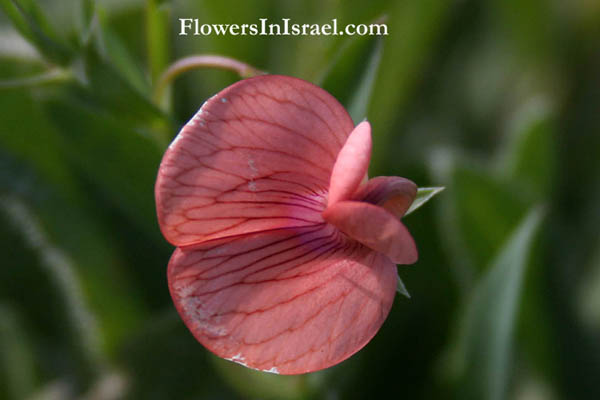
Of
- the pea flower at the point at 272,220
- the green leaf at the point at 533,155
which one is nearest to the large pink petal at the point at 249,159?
the pea flower at the point at 272,220

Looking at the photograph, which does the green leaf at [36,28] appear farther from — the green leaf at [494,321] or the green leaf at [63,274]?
the green leaf at [494,321]

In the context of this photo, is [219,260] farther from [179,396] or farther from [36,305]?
[36,305]

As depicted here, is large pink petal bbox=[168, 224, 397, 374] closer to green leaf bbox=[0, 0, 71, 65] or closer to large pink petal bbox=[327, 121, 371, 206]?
large pink petal bbox=[327, 121, 371, 206]

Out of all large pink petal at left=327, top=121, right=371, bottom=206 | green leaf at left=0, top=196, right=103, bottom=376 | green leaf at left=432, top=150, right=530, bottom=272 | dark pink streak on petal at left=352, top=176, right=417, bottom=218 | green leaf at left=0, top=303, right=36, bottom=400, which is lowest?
green leaf at left=0, top=303, right=36, bottom=400

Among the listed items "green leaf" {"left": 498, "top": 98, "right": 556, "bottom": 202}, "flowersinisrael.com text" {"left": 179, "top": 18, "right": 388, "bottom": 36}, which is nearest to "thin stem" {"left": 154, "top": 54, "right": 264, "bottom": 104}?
"flowersinisrael.com text" {"left": 179, "top": 18, "right": 388, "bottom": 36}

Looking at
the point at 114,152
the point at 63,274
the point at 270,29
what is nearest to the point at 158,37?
the point at 114,152

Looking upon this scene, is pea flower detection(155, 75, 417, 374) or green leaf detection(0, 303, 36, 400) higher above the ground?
pea flower detection(155, 75, 417, 374)
